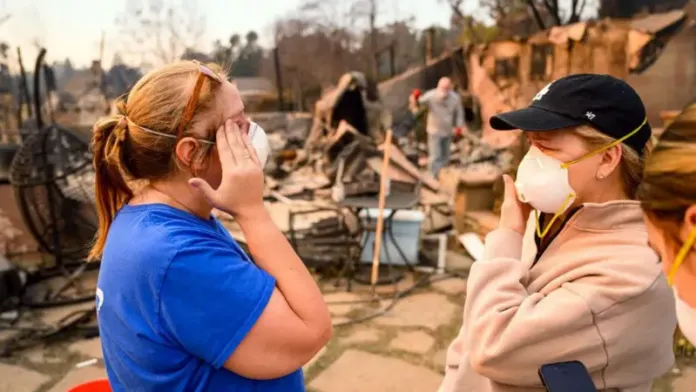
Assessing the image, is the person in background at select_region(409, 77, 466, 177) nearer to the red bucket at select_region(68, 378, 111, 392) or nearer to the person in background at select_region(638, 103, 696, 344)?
the red bucket at select_region(68, 378, 111, 392)

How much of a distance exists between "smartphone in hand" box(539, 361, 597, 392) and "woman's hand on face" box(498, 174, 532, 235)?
17.9 inches

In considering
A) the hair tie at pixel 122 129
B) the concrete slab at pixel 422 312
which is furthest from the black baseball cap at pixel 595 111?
the concrete slab at pixel 422 312

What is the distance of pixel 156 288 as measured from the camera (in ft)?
3.72

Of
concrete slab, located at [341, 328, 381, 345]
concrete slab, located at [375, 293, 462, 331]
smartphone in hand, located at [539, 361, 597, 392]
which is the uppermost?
smartphone in hand, located at [539, 361, 597, 392]

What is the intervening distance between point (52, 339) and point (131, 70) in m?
11.7

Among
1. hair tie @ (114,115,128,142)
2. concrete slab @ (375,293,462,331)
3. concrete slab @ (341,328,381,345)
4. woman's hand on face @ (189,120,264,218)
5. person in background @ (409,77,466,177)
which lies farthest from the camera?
person in background @ (409,77,466,177)

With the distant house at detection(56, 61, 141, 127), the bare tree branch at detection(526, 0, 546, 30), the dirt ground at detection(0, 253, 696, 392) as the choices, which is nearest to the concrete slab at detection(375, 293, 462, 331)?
the dirt ground at detection(0, 253, 696, 392)

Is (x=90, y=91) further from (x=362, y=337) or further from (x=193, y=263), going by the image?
(x=193, y=263)

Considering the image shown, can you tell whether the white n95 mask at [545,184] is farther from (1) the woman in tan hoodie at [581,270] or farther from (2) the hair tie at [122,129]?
(2) the hair tie at [122,129]

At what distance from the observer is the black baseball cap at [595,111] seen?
1.35m

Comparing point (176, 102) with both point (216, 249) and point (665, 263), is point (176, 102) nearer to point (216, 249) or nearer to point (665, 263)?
point (216, 249)

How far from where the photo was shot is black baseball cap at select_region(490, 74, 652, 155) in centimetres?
135

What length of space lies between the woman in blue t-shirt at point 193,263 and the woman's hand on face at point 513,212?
702mm

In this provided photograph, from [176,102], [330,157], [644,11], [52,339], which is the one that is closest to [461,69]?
[644,11]
